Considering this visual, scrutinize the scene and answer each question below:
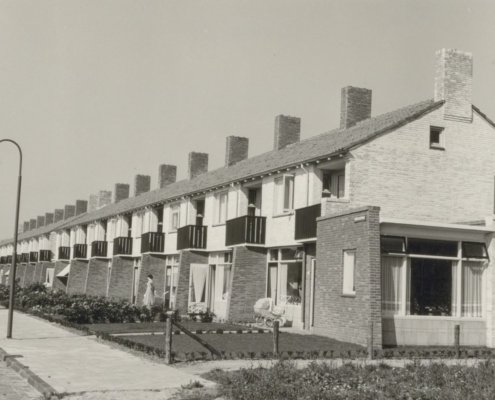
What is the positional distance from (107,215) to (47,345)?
32.4 metres

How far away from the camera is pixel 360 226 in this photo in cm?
1989

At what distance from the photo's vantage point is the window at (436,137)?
81.9ft

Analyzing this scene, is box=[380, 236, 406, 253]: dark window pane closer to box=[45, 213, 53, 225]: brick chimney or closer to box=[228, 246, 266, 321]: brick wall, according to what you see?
box=[228, 246, 266, 321]: brick wall

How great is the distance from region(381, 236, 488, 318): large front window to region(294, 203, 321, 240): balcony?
Result: 13.3ft

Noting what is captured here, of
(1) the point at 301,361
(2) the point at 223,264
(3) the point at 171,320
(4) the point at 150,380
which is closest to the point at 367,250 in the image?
(1) the point at 301,361

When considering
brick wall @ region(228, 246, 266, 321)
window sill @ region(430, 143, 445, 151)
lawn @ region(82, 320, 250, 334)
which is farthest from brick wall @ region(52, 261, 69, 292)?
window sill @ region(430, 143, 445, 151)

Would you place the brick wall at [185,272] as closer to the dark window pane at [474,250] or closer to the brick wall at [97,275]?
the dark window pane at [474,250]

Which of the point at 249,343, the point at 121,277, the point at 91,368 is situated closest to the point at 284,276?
the point at 249,343

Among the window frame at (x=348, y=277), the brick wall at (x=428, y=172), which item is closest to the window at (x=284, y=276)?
the brick wall at (x=428, y=172)

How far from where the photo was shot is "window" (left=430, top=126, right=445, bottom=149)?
25.0 metres

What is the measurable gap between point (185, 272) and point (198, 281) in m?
0.91

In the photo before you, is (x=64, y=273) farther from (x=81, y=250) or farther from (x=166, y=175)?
(x=166, y=175)

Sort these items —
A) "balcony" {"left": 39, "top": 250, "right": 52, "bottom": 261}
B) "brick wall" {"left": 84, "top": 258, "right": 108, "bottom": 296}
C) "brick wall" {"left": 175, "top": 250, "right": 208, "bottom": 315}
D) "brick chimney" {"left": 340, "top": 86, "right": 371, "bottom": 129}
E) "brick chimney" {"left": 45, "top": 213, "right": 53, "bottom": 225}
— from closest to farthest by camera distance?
"brick chimney" {"left": 340, "top": 86, "right": 371, "bottom": 129}, "brick wall" {"left": 175, "top": 250, "right": 208, "bottom": 315}, "brick wall" {"left": 84, "top": 258, "right": 108, "bottom": 296}, "balcony" {"left": 39, "top": 250, "right": 52, "bottom": 261}, "brick chimney" {"left": 45, "top": 213, "right": 53, "bottom": 225}

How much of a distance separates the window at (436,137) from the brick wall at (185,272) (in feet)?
44.7
